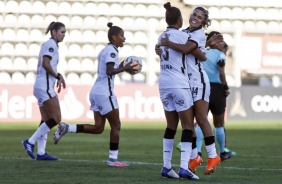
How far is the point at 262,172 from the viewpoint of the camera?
11086mm

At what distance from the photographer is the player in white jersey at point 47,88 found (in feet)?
43.5

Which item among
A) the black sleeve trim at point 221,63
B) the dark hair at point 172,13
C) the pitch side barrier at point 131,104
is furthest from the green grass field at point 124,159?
the pitch side barrier at point 131,104

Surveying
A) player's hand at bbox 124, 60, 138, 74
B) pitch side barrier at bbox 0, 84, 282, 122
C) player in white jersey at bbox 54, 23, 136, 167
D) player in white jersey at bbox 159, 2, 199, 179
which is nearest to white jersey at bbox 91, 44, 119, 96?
player in white jersey at bbox 54, 23, 136, 167

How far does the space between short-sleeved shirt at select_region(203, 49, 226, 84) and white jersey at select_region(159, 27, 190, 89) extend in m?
3.62

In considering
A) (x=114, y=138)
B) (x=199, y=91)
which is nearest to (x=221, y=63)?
(x=114, y=138)

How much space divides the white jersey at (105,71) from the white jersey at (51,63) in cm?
116

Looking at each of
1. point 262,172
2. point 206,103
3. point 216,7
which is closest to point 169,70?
point 206,103

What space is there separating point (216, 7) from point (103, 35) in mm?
6163

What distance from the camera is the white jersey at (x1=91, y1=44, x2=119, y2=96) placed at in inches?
483

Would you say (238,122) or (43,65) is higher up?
(43,65)

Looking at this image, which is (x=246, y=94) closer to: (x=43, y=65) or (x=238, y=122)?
(x=238, y=122)

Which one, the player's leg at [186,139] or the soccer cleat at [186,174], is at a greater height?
the player's leg at [186,139]

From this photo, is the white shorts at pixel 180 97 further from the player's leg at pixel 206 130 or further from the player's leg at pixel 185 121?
the player's leg at pixel 206 130

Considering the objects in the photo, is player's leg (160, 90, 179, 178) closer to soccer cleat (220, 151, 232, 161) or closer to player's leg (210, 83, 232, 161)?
soccer cleat (220, 151, 232, 161)
